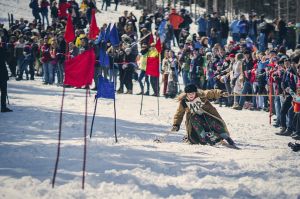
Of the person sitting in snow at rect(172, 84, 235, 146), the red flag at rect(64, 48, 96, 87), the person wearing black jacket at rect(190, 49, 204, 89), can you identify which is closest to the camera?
the red flag at rect(64, 48, 96, 87)

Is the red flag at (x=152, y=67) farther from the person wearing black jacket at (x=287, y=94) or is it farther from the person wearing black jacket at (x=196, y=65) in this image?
the person wearing black jacket at (x=287, y=94)

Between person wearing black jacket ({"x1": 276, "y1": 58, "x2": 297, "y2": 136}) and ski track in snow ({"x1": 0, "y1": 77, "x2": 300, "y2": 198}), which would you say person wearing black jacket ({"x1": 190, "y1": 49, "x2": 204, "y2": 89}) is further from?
person wearing black jacket ({"x1": 276, "y1": 58, "x2": 297, "y2": 136})

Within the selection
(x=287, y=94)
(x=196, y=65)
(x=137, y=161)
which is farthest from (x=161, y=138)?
(x=196, y=65)

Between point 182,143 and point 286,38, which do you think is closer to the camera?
point 182,143

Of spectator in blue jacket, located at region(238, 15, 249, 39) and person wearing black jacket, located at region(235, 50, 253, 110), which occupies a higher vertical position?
spectator in blue jacket, located at region(238, 15, 249, 39)

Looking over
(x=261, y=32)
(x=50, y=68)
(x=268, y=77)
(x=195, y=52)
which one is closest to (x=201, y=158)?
(x=268, y=77)

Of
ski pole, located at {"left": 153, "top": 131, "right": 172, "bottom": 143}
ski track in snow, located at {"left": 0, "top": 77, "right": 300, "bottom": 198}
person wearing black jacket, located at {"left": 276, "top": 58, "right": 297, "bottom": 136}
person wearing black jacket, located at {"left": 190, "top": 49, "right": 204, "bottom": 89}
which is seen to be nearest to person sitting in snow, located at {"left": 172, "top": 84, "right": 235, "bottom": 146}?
ski track in snow, located at {"left": 0, "top": 77, "right": 300, "bottom": 198}

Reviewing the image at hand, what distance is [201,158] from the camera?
10.0 m

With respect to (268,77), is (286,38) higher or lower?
higher

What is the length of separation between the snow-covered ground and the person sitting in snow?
0.35 metres

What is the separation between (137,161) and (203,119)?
261 cm

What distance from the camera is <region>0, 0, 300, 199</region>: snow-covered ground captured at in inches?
311

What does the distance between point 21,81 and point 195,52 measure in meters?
7.49

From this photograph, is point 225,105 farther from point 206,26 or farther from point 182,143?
point 206,26
